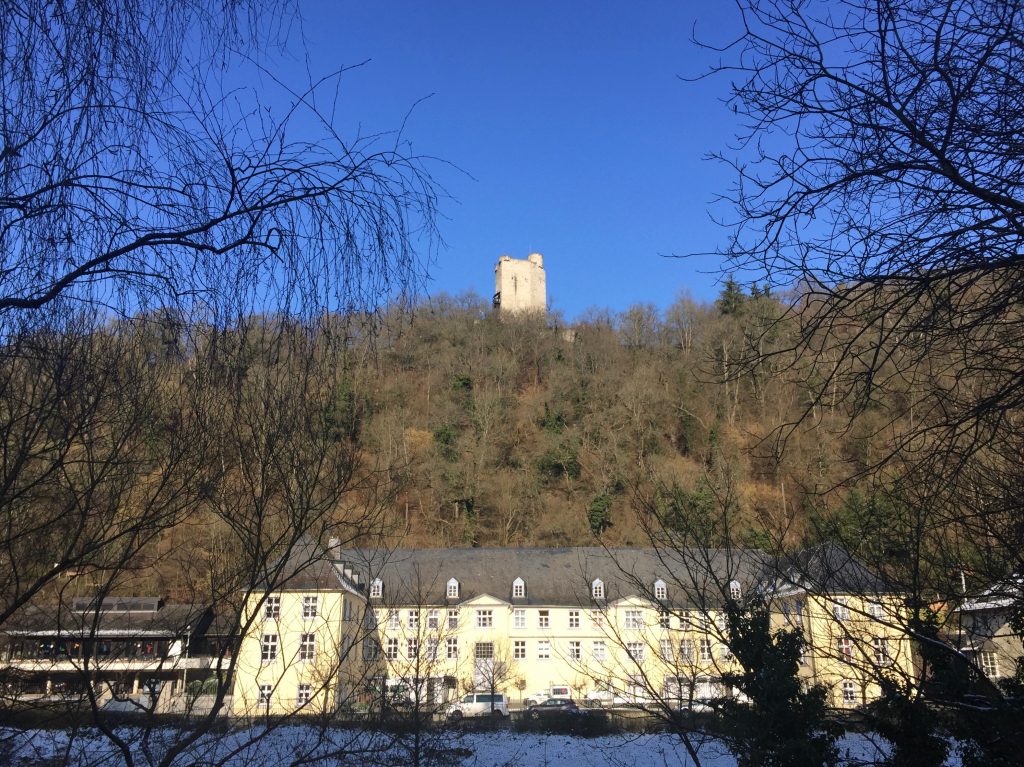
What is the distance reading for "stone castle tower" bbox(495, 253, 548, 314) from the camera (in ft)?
243

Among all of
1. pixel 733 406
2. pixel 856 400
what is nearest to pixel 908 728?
pixel 856 400

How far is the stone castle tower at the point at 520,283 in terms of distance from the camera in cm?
7394

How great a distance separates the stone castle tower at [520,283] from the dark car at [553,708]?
51319mm

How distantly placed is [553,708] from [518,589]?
808 centimetres

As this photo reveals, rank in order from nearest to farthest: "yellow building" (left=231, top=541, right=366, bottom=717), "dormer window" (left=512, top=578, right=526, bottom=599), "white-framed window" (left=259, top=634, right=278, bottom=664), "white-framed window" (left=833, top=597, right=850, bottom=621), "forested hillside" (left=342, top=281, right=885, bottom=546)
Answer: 1. "white-framed window" (left=833, top=597, right=850, bottom=621)
2. "yellow building" (left=231, top=541, right=366, bottom=717)
3. "white-framed window" (left=259, top=634, right=278, bottom=664)
4. "dormer window" (left=512, top=578, right=526, bottom=599)
5. "forested hillside" (left=342, top=281, right=885, bottom=546)

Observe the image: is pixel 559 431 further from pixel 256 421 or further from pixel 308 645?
pixel 256 421

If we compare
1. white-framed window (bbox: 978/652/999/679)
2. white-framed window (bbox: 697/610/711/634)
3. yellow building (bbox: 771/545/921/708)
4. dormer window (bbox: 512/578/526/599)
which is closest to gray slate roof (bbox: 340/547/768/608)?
dormer window (bbox: 512/578/526/599)

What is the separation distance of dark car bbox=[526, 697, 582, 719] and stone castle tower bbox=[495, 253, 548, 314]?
51.3m

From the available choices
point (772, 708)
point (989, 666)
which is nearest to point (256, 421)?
point (772, 708)

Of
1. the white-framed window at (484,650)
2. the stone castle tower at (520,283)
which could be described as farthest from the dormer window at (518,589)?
the stone castle tower at (520,283)

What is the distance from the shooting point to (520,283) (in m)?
74.8

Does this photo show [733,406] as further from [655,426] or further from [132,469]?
[132,469]

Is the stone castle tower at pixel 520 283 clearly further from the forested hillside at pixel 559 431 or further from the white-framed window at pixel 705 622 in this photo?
the white-framed window at pixel 705 622

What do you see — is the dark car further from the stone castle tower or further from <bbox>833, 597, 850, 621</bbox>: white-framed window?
the stone castle tower
